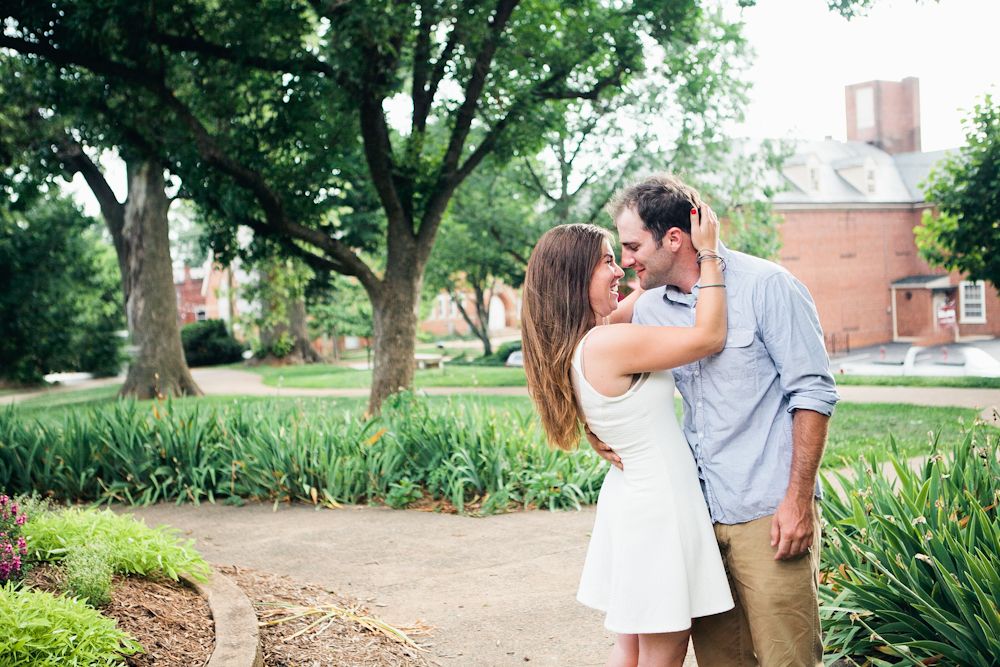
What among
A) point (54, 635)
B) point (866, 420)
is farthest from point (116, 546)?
point (866, 420)

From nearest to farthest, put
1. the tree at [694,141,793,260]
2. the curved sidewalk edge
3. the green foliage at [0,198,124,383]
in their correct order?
the curved sidewalk edge
the green foliage at [0,198,124,383]
the tree at [694,141,793,260]

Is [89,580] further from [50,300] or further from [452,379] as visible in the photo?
[50,300]

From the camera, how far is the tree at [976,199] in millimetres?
16406

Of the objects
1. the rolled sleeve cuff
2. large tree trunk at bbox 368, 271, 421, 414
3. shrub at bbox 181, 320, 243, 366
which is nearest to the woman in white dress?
the rolled sleeve cuff

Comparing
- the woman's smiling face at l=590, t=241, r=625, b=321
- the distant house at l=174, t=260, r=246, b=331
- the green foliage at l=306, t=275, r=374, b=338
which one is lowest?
the woman's smiling face at l=590, t=241, r=625, b=321

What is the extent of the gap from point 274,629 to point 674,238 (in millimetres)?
2901

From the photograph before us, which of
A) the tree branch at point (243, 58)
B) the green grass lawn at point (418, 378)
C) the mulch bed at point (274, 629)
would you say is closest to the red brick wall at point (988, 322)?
the green grass lawn at point (418, 378)

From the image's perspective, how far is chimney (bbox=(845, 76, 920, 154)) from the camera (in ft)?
150

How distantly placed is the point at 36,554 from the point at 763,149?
23.7 metres

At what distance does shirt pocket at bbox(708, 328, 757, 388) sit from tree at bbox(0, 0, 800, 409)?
829 centimetres

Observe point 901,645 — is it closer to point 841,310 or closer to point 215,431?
point 215,431

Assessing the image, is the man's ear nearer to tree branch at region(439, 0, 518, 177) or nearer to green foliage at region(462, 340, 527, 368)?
tree branch at region(439, 0, 518, 177)

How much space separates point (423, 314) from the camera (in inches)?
1639

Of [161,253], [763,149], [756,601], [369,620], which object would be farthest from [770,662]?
[763,149]
